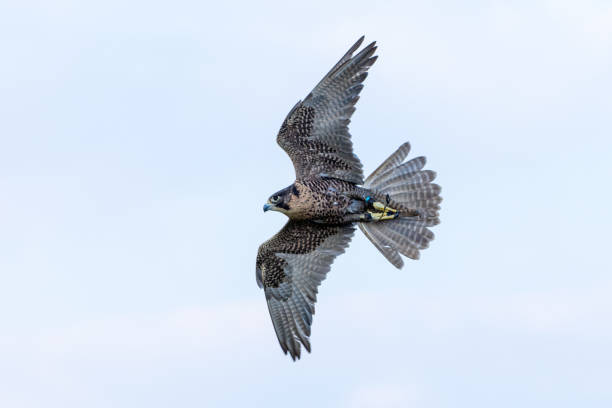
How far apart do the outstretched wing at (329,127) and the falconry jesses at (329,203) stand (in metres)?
0.01

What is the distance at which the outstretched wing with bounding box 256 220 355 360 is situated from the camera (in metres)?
16.5

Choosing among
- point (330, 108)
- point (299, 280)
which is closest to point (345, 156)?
point (330, 108)

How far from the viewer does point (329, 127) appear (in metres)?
16.1

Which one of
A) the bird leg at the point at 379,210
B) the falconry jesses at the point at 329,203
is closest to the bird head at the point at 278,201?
the falconry jesses at the point at 329,203

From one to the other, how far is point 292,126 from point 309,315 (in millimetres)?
2530

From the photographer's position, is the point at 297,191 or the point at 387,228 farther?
the point at 387,228

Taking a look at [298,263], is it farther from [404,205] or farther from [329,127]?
[329,127]

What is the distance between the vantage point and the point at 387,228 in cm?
1694

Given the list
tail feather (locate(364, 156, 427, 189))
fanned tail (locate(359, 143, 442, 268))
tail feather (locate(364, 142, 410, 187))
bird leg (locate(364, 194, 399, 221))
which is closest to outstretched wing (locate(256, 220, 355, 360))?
bird leg (locate(364, 194, 399, 221))

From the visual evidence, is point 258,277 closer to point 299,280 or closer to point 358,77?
point 299,280

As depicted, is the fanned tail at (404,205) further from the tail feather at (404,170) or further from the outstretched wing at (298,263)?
the outstretched wing at (298,263)

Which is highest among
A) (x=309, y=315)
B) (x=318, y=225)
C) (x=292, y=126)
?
(x=292, y=126)

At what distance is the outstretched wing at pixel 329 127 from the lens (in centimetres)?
1597

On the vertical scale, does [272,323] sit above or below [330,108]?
below
